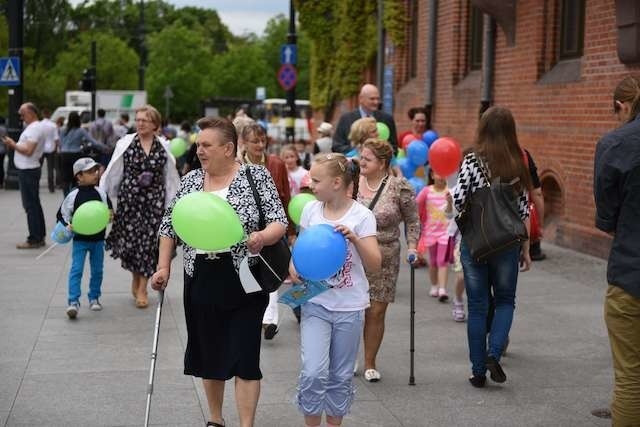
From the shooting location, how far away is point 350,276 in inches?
226

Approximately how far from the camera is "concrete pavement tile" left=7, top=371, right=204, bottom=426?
21.1 feet

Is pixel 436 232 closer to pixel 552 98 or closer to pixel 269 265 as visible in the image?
pixel 552 98

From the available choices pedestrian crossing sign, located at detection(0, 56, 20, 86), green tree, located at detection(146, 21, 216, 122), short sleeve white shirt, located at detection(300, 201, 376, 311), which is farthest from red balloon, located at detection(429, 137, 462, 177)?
green tree, located at detection(146, 21, 216, 122)

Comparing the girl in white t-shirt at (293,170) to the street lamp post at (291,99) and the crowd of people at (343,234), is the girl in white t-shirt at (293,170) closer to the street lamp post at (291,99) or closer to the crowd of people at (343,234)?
the crowd of people at (343,234)

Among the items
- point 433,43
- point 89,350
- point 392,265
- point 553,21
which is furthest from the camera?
point 433,43

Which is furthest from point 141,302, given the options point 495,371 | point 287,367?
point 495,371

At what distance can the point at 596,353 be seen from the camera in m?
8.34

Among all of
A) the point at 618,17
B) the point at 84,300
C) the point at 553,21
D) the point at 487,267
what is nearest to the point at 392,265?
the point at 487,267

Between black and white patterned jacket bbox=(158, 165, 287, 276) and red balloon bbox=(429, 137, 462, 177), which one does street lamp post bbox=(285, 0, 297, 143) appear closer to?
red balloon bbox=(429, 137, 462, 177)

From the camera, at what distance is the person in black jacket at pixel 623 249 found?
518 cm

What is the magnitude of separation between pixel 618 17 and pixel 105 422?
861 centimetres

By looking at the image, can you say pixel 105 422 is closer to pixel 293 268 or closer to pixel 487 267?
pixel 293 268

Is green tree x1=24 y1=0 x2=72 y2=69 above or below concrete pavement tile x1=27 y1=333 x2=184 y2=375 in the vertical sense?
above

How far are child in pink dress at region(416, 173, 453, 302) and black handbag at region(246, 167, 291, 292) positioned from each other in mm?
5072
